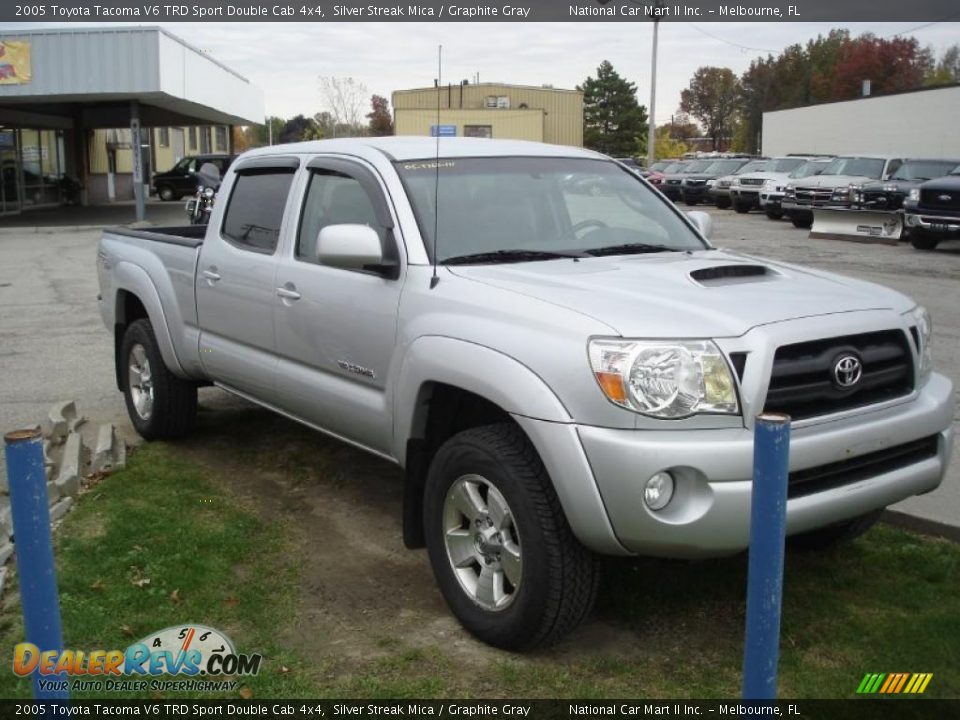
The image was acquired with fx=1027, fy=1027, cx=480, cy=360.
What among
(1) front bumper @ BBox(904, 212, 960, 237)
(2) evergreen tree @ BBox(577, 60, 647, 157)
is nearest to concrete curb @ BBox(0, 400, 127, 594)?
(1) front bumper @ BBox(904, 212, 960, 237)

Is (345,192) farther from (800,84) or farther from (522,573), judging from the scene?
(800,84)

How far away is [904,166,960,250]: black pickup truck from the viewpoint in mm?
18297

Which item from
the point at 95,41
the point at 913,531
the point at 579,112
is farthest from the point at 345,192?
the point at 579,112

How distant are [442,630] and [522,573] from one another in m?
0.63

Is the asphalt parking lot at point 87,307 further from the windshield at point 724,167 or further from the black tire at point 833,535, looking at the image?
the windshield at point 724,167

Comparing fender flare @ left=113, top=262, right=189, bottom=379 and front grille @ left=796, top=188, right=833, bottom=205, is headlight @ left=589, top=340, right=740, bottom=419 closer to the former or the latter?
fender flare @ left=113, top=262, right=189, bottom=379

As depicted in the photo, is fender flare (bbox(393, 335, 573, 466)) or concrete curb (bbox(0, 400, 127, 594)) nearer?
fender flare (bbox(393, 335, 573, 466))

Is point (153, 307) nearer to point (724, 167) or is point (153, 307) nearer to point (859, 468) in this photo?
point (859, 468)

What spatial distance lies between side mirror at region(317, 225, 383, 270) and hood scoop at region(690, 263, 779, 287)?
4.43 feet

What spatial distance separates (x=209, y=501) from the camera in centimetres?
573

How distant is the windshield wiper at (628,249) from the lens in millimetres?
4809

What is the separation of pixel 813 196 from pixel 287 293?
2142 centimetres

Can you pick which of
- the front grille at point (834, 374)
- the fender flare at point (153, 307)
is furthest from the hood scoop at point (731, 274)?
the fender flare at point (153, 307)

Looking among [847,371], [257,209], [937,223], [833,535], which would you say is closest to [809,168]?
[937,223]
